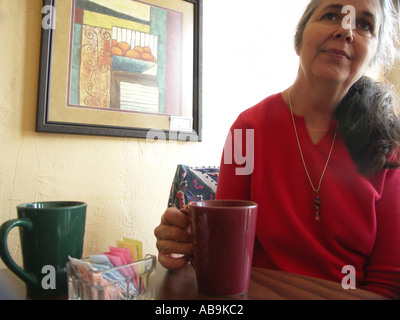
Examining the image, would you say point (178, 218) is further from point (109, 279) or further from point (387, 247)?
point (387, 247)

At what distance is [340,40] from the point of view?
0.66m

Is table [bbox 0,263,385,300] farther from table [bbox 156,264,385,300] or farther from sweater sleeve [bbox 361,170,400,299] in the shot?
sweater sleeve [bbox 361,170,400,299]

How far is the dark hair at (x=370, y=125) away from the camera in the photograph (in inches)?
27.1

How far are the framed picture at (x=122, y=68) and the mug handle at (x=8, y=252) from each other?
2.11ft

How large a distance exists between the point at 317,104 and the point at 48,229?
687mm

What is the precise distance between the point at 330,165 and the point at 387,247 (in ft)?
0.69

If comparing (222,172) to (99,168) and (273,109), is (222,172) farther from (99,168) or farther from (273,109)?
(99,168)

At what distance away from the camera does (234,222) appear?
36 cm

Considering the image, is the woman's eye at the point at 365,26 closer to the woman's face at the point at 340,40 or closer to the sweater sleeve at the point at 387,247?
the woman's face at the point at 340,40

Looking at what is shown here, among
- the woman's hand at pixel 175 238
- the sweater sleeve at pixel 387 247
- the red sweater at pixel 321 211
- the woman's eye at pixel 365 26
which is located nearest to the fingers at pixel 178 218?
the woman's hand at pixel 175 238

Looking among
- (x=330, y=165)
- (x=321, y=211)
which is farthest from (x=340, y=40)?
(x=321, y=211)

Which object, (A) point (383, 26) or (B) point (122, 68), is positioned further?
(B) point (122, 68)

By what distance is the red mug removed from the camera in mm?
359
